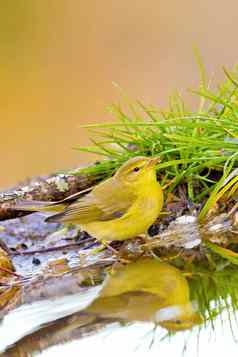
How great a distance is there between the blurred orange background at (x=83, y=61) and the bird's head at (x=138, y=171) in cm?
620

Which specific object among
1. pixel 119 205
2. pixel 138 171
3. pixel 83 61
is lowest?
pixel 119 205

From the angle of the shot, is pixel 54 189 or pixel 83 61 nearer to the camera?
pixel 54 189

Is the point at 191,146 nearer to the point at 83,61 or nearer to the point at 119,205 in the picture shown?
the point at 119,205

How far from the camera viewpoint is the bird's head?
560 cm

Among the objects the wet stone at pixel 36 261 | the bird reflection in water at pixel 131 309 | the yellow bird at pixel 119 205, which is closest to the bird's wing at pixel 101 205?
the yellow bird at pixel 119 205

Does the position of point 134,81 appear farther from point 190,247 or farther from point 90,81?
point 190,247

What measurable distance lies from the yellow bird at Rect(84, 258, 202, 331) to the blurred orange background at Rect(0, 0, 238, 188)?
23.4 ft

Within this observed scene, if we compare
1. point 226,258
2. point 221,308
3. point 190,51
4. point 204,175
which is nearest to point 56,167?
point 190,51

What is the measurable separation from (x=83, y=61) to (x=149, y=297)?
34.4 ft

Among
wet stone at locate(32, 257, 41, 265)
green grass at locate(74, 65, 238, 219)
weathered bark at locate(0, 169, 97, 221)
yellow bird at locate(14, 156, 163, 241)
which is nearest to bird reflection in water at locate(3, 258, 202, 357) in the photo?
yellow bird at locate(14, 156, 163, 241)

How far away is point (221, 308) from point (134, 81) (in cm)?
982

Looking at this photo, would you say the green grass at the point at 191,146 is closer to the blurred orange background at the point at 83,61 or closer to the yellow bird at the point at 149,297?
the yellow bird at the point at 149,297

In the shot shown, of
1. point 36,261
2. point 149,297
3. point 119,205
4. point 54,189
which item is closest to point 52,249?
point 36,261

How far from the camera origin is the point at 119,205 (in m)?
5.64
